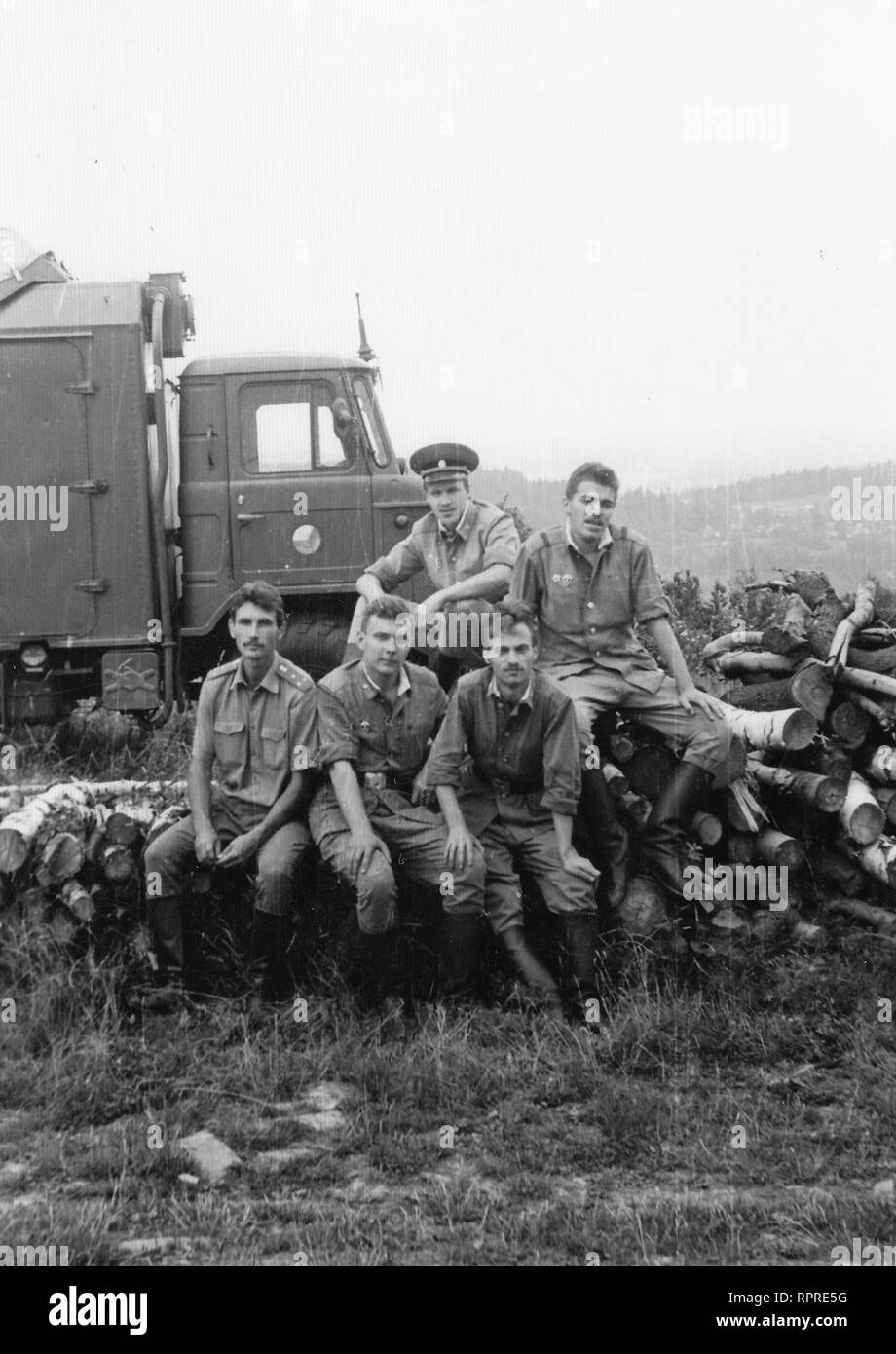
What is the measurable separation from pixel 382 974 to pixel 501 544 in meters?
2.01

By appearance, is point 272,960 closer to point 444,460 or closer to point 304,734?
point 304,734

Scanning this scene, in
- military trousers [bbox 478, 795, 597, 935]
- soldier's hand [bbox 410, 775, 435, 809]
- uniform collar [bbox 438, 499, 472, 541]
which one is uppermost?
uniform collar [bbox 438, 499, 472, 541]

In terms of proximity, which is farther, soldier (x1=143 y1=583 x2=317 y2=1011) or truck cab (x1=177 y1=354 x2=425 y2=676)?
truck cab (x1=177 y1=354 x2=425 y2=676)

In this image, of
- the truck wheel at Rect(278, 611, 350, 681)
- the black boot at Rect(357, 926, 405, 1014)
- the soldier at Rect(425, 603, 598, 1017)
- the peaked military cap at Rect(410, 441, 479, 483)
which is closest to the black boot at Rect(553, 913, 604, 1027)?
the soldier at Rect(425, 603, 598, 1017)

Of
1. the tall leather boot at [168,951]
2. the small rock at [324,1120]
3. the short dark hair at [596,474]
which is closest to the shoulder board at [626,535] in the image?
the short dark hair at [596,474]

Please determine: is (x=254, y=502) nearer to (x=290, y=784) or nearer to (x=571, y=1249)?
(x=290, y=784)

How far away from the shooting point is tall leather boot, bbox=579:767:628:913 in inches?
195

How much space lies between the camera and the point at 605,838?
→ 197 inches

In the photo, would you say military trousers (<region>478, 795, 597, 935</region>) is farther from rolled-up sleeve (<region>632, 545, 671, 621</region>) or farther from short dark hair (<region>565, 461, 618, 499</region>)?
short dark hair (<region>565, 461, 618, 499</region>)

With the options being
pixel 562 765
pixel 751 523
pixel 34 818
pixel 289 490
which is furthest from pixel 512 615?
pixel 751 523

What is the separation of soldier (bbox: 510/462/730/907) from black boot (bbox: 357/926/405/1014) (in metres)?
0.86

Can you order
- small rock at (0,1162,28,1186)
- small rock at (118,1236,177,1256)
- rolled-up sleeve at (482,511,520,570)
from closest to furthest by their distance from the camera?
small rock at (118,1236,177,1256) < small rock at (0,1162,28,1186) < rolled-up sleeve at (482,511,520,570)

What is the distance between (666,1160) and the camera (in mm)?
3629
